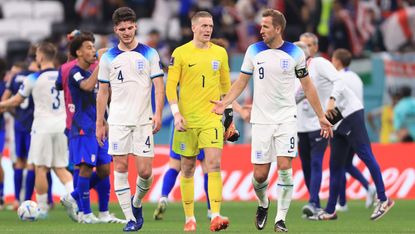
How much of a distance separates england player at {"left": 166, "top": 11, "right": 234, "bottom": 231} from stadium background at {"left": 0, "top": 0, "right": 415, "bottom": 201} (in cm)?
1060

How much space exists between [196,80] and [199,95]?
0.18 metres

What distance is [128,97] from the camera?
1467 centimetres

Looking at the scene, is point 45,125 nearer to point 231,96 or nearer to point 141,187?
point 141,187

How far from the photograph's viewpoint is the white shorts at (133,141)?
14656 mm

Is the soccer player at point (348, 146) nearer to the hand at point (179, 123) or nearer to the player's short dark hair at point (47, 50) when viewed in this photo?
the hand at point (179, 123)

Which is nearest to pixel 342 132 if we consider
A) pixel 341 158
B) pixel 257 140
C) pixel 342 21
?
pixel 341 158

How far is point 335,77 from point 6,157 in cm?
822

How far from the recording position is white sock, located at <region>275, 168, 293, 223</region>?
1452 cm

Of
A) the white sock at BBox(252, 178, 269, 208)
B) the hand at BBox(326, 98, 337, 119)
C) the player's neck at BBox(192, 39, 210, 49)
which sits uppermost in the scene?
the player's neck at BBox(192, 39, 210, 49)

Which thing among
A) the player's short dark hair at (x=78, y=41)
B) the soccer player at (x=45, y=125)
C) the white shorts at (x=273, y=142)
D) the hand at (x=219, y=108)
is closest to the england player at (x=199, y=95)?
the hand at (x=219, y=108)

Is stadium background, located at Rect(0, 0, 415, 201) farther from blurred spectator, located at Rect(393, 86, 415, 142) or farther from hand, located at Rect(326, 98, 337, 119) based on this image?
hand, located at Rect(326, 98, 337, 119)

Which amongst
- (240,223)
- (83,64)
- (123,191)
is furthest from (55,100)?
(123,191)

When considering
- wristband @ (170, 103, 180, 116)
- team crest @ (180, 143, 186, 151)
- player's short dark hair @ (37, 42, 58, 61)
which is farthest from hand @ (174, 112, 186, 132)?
player's short dark hair @ (37, 42, 58, 61)

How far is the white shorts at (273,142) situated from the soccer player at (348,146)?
306 cm
